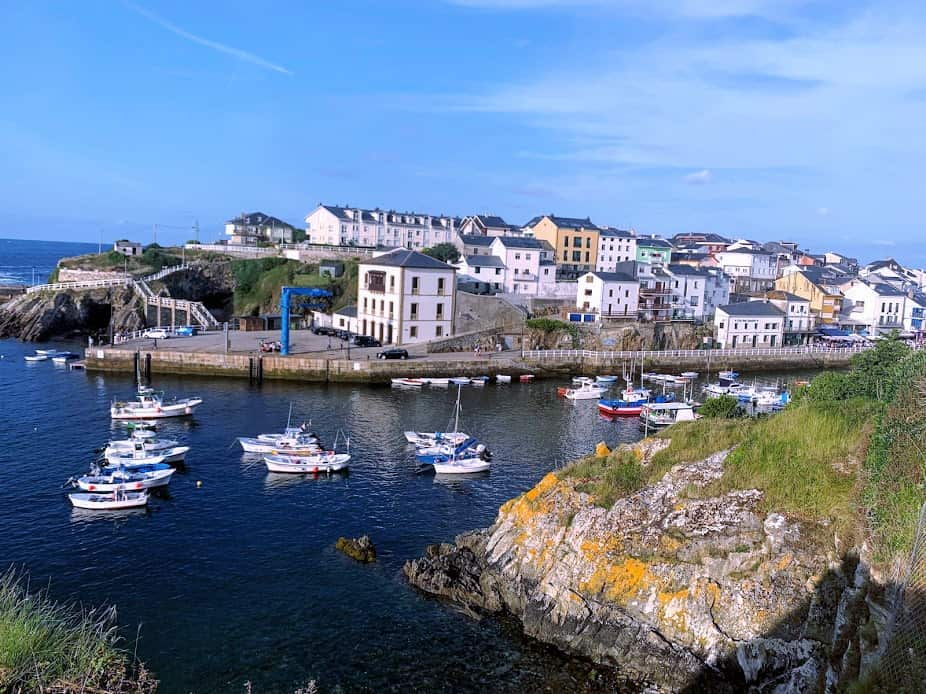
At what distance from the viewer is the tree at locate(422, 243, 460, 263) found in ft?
314

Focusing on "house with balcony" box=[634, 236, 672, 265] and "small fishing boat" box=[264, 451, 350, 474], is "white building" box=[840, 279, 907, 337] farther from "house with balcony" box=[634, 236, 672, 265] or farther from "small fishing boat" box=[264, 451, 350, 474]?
"small fishing boat" box=[264, 451, 350, 474]

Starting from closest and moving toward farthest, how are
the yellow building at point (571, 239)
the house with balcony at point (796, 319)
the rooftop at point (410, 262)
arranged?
the rooftop at point (410, 262)
the house with balcony at point (796, 319)
the yellow building at point (571, 239)

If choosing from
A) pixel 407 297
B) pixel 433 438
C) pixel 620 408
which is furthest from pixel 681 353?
pixel 433 438

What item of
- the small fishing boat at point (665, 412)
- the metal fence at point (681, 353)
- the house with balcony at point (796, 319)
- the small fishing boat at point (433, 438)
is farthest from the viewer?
the house with balcony at point (796, 319)

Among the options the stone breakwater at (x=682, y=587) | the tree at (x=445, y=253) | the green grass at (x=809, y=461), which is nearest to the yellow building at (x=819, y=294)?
the tree at (x=445, y=253)

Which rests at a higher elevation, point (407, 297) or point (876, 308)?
point (876, 308)

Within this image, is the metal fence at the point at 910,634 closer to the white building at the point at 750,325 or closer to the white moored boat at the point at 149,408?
the white moored boat at the point at 149,408

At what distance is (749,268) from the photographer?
4432 inches

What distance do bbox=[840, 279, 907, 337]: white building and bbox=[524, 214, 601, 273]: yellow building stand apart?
36.0m

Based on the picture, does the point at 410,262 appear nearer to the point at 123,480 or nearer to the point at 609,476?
the point at 123,480

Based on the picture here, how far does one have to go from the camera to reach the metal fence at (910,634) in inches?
493

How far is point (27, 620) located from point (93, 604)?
23.0 ft

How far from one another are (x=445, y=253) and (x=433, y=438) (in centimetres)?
5948

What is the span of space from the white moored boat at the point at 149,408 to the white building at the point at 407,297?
77.2ft
